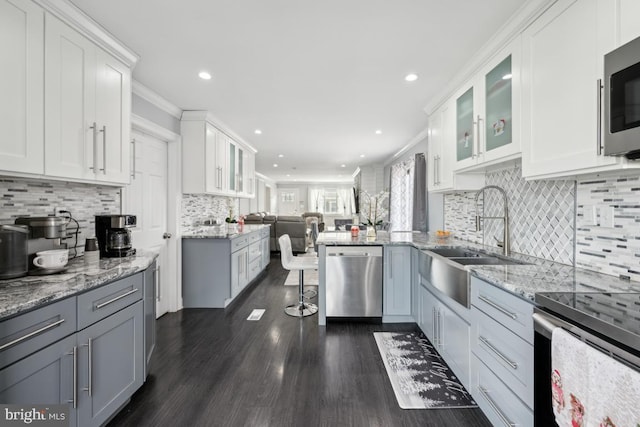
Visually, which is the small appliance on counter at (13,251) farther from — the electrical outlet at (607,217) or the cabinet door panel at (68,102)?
the electrical outlet at (607,217)

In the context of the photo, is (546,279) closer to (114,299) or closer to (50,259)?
(114,299)

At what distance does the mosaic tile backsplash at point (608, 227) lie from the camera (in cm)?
141

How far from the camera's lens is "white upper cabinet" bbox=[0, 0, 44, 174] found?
1.37m

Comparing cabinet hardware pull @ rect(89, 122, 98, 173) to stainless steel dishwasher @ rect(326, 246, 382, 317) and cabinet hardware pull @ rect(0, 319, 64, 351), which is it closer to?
cabinet hardware pull @ rect(0, 319, 64, 351)

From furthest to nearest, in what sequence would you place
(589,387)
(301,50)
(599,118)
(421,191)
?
(421,191)
(301,50)
(599,118)
(589,387)

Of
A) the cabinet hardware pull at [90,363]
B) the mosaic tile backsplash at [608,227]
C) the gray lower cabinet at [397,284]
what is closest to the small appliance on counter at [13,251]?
the cabinet hardware pull at [90,363]

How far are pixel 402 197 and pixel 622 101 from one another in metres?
4.75

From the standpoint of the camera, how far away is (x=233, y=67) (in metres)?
2.44

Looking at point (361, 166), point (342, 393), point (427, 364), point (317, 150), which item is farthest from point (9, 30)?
point (361, 166)

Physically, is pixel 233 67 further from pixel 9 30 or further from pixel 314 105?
pixel 9 30

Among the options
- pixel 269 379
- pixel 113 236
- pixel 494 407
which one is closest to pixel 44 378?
pixel 113 236

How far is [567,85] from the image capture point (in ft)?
4.52

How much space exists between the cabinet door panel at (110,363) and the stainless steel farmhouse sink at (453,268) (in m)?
2.06

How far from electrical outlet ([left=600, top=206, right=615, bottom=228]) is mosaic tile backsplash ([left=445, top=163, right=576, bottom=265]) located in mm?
181
